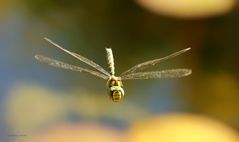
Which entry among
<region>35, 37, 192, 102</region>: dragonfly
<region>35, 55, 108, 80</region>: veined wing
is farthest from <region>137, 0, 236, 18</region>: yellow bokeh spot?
→ <region>35, 55, 108, 80</region>: veined wing

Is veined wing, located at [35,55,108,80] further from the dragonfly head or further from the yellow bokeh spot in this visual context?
the yellow bokeh spot

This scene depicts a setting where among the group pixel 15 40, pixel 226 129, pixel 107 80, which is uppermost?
pixel 15 40

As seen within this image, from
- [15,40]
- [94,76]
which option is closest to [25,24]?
[15,40]

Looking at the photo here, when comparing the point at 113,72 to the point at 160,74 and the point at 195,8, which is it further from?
the point at 195,8

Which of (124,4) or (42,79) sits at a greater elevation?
(124,4)

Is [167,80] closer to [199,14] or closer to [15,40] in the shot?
[199,14]

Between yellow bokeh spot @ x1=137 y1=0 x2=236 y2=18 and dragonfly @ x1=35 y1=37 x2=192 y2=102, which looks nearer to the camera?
dragonfly @ x1=35 y1=37 x2=192 y2=102
